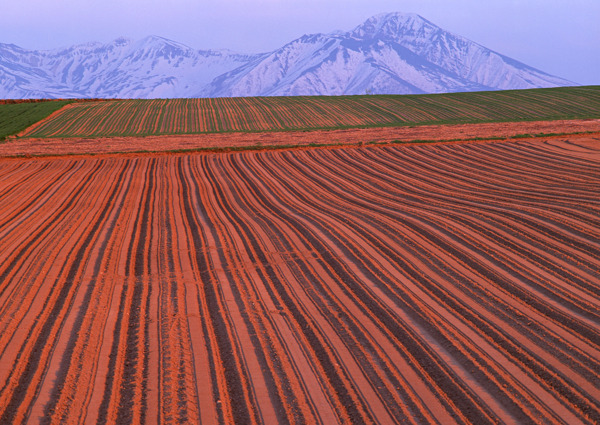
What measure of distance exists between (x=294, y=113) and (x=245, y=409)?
41748 mm

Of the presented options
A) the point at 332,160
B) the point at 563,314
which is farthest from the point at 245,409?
the point at 332,160

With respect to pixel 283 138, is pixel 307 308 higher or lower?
lower

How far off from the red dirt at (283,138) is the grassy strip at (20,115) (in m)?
4.77

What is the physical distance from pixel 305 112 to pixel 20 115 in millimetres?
25778

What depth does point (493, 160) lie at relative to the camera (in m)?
23.1

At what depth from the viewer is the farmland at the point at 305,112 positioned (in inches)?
1548

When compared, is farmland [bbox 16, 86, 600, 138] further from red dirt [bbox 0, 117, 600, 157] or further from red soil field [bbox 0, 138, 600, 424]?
red soil field [bbox 0, 138, 600, 424]

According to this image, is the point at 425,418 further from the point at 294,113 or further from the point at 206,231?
the point at 294,113

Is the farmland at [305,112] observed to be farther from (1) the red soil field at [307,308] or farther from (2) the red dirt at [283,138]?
(1) the red soil field at [307,308]

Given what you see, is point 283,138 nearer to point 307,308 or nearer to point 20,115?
point 307,308

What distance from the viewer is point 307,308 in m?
8.94

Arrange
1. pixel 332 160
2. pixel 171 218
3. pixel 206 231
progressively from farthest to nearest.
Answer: pixel 332 160
pixel 171 218
pixel 206 231

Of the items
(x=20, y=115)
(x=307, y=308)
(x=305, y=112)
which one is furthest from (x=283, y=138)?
(x=20, y=115)

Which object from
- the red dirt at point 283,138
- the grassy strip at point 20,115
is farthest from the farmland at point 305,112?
the red dirt at point 283,138
